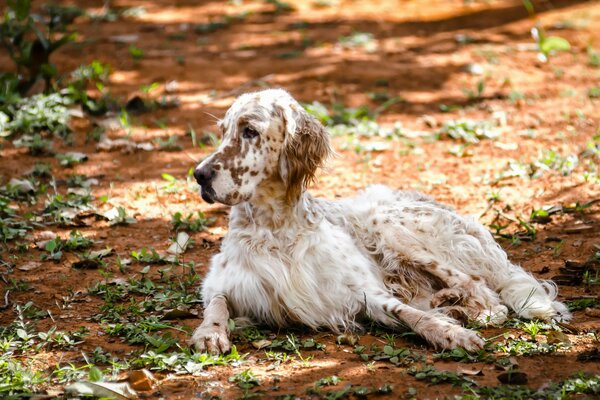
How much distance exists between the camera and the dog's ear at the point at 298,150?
4656 millimetres

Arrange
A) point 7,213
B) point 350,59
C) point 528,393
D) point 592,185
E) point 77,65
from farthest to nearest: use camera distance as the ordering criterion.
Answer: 1. point 350,59
2. point 77,65
3. point 592,185
4. point 7,213
5. point 528,393

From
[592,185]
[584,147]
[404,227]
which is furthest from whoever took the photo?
[584,147]

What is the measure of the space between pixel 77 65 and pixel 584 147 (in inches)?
252

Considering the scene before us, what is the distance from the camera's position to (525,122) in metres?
9.00

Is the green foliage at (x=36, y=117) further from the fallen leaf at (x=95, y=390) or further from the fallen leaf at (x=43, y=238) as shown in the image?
the fallen leaf at (x=95, y=390)

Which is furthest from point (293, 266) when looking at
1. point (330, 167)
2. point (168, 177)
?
point (168, 177)

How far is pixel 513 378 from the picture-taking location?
3789 mm

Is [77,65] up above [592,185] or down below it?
above

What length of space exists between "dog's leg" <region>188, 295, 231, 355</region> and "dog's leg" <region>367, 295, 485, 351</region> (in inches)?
35.8

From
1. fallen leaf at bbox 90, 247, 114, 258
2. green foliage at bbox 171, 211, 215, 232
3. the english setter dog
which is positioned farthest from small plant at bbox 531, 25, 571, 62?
fallen leaf at bbox 90, 247, 114, 258

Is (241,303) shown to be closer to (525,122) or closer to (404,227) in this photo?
(404,227)

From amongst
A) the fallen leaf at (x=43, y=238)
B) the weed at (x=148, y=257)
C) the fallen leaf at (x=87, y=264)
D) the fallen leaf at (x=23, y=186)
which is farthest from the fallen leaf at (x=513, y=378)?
the fallen leaf at (x=23, y=186)

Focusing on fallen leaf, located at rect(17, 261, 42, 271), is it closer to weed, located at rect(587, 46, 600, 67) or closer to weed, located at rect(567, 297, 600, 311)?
weed, located at rect(567, 297, 600, 311)

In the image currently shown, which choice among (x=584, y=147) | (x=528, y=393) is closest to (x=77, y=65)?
(x=584, y=147)
